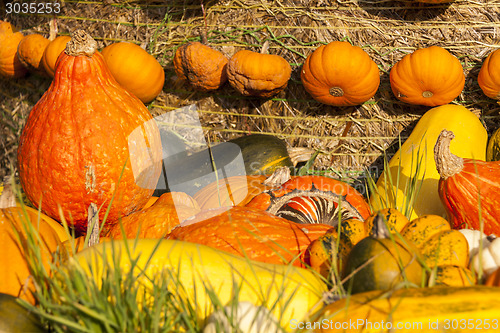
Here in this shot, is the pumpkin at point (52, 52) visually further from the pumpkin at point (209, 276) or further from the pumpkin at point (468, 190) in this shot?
the pumpkin at point (468, 190)

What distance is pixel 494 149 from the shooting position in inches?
116

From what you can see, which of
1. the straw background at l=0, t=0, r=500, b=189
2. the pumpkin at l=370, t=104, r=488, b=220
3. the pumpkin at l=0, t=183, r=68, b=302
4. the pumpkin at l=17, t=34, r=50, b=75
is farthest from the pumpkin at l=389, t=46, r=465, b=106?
the pumpkin at l=17, t=34, r=50, b=75

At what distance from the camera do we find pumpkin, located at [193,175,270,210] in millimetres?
2698

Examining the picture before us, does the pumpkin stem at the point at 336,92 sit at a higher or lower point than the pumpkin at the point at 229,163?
higher

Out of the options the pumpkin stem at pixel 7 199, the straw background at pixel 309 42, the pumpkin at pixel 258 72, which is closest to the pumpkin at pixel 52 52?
the straw background at pixel 309 42

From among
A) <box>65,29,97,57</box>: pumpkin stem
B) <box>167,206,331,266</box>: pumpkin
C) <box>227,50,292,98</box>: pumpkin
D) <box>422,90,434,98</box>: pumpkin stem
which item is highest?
<box>65,29,97,57</box>: pumpkin stem

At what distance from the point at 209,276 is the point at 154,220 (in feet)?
2.90

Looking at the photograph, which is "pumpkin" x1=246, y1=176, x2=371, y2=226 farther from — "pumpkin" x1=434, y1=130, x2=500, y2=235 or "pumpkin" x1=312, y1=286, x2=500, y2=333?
"pumpkin" x1=312, y1=286, x2=500, y2=333

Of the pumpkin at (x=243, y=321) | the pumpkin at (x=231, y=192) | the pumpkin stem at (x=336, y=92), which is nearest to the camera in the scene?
the pumpkin at (x=243, y=321)

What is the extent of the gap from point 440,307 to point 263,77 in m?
2.36

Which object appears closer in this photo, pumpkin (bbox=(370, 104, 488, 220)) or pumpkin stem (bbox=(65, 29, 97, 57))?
pumpkin stem (bbox=(65, 29, 97, 57))

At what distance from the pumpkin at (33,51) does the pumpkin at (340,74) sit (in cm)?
228

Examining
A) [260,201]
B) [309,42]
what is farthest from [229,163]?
[309,42]

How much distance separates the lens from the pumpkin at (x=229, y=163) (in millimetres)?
3242
